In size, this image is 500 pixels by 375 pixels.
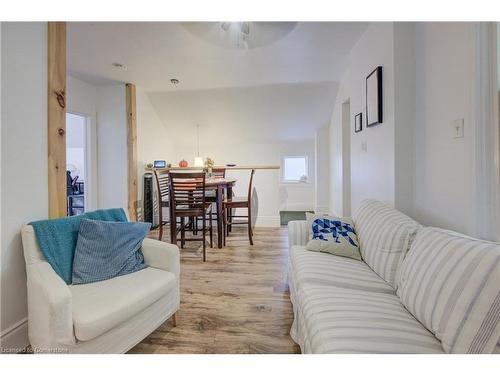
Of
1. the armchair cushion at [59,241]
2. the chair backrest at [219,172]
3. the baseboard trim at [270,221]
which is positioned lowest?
the baseboard trim at [270,221]

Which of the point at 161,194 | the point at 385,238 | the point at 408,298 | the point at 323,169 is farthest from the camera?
the point at 323,169

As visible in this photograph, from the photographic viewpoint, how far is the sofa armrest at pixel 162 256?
5.58 feet

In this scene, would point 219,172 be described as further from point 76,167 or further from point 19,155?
point 76,167

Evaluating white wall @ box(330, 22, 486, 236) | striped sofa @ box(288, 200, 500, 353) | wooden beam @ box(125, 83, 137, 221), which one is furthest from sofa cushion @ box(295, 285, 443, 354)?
wooden beam @ box(125, 83, 137, 221)

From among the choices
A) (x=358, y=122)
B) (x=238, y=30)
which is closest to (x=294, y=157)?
(x=358, y=122)

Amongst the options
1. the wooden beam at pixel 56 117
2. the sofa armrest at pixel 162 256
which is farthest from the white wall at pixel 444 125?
the wooden beam at pixel 56 117

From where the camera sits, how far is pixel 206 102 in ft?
15.4

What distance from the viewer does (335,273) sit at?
1554 millimetres

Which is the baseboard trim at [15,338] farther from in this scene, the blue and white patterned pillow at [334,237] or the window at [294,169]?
the window at [294,169]

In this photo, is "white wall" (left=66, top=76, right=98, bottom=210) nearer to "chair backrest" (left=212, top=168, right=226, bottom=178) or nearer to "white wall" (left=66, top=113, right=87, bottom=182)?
"white wall" (left=66, top=113, right=87, bottom=182)

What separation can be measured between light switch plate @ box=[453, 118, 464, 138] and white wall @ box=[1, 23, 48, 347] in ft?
8.53

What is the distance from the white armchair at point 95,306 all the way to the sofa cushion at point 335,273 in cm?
84

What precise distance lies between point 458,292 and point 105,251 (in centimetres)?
179
